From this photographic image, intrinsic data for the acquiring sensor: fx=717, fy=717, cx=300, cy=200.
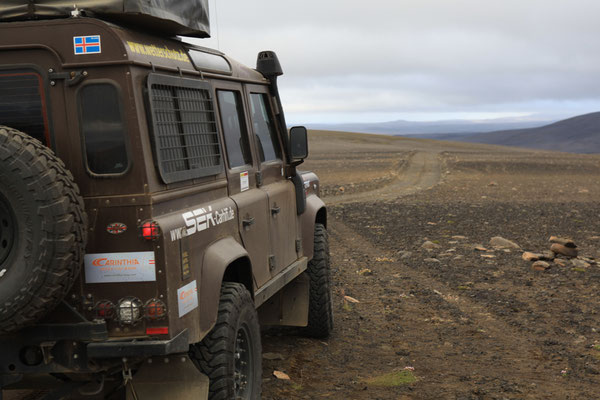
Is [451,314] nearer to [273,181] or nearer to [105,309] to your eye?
[273,181]

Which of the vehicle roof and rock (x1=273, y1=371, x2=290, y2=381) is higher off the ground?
the vehicle roof

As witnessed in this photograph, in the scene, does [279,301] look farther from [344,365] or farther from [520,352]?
[520,352]

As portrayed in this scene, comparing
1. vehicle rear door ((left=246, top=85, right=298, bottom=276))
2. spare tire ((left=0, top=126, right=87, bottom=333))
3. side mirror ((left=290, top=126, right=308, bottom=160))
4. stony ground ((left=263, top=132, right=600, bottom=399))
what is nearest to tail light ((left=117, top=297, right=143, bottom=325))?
spare tire ((left=0, top=126, right=87, bottom=333))

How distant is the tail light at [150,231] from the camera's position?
357 cm

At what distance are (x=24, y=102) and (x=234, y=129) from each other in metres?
1.79

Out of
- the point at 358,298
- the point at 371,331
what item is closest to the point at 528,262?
the point at 358,298

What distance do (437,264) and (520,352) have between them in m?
Answer: 4.13

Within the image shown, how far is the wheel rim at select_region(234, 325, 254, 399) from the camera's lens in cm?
454

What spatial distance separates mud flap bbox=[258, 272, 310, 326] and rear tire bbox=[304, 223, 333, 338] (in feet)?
0.40

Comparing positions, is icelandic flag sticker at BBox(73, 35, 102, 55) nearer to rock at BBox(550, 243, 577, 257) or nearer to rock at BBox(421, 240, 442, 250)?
rock at BBox(550, 243, 577, 257)

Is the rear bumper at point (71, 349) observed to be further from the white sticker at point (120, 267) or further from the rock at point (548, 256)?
the rock at point (548, 256)

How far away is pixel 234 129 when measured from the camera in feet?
17.3

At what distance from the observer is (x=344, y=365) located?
6.32 meters

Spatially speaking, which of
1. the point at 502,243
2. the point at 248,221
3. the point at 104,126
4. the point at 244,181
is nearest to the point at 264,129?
the point at 244,181
